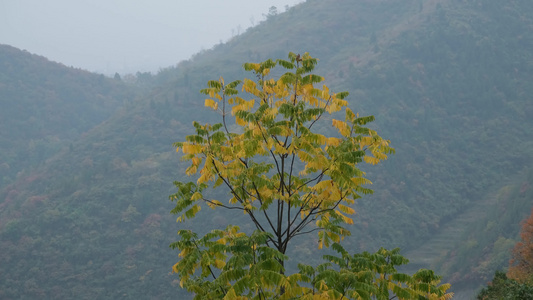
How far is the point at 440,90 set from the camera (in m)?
118

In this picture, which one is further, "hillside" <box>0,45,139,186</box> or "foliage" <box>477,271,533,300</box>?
"hillside" <box>0,45,139,186</box>

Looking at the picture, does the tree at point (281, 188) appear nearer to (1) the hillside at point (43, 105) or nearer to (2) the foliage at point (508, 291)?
(2) the foliage at point (508, 291)

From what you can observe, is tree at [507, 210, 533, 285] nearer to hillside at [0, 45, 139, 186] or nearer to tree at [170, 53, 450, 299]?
tree at [170, 53, 450, 299]

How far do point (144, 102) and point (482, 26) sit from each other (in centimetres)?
8073

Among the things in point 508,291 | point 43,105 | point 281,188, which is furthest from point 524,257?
point 43,105

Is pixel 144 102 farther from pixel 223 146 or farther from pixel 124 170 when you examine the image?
pixel 223 146

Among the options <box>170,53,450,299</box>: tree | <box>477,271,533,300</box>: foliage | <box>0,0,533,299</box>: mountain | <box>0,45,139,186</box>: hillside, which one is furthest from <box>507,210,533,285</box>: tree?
<box>0,45,139,186</box>: hillside

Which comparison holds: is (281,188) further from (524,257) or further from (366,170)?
(366,170)

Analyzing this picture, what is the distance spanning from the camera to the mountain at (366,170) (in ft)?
232

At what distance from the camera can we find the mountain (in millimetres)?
70812

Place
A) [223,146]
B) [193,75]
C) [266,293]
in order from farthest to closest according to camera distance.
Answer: [193,75] → [223,146] → [266,293]

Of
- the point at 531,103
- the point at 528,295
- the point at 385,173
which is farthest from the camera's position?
the point at 531,103

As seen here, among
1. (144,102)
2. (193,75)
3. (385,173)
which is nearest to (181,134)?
(144,102)

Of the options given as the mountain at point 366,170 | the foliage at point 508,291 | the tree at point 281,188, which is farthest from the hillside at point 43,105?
the tree at point 281,188
